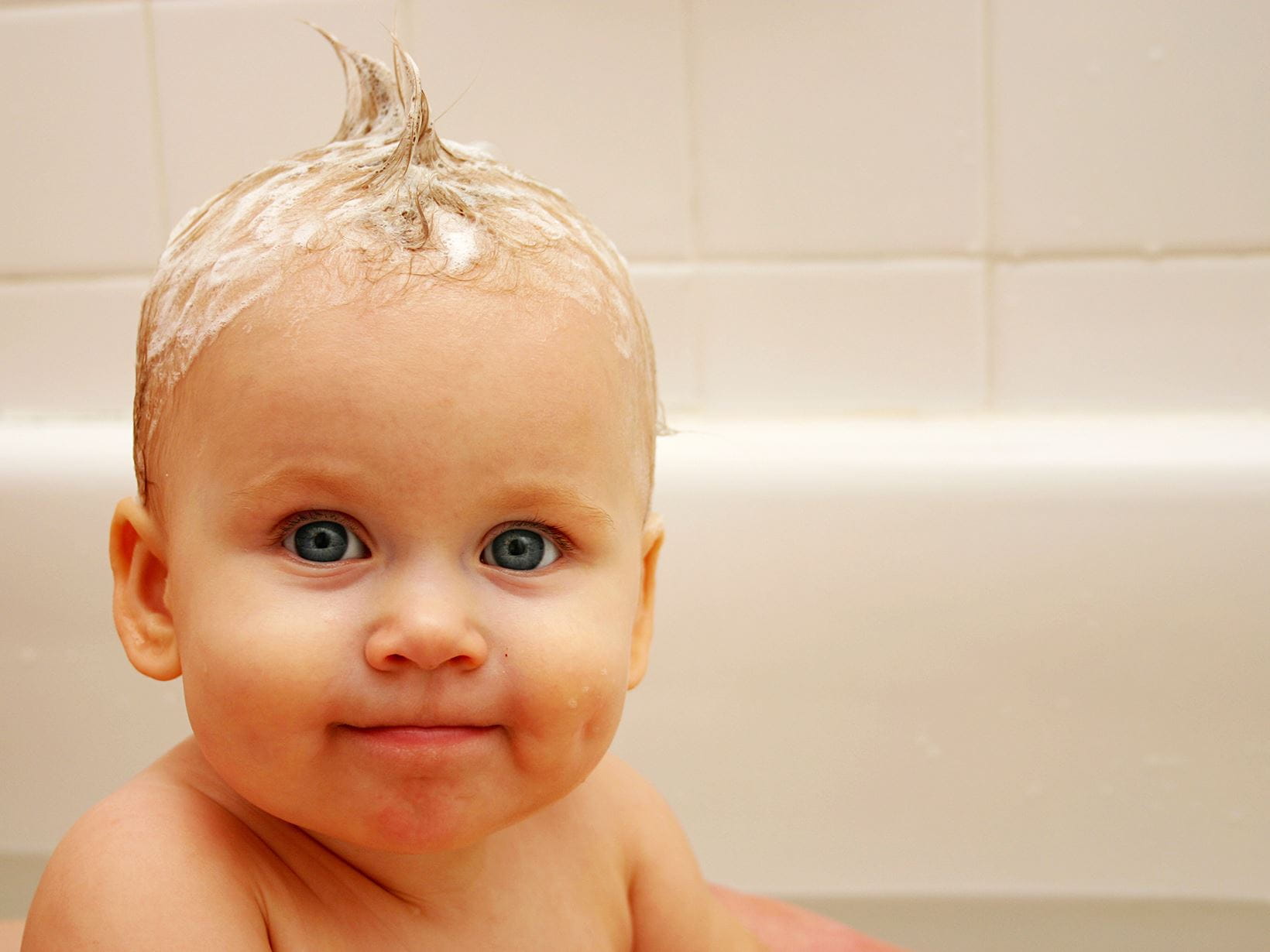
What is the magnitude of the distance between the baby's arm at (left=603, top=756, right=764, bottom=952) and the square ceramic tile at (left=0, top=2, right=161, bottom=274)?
835mm

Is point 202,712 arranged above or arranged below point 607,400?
below

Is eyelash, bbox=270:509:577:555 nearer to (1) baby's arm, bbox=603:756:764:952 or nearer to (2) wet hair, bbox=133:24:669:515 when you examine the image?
(2) wet hair, bbox=133:24:669:515

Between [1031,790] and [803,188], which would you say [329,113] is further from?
[1031,790]

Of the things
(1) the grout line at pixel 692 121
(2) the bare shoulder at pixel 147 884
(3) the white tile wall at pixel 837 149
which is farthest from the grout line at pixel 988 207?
(2) the bare shoulder at pixel 147 884

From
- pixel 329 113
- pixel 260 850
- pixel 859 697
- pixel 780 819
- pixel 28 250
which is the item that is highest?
pixel 329 113

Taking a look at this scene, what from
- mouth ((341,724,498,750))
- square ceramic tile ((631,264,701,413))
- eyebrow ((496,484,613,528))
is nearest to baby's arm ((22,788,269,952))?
mouth ((341,724,498,750))

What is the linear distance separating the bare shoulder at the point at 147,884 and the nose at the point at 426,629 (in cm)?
14

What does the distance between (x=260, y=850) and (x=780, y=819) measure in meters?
0.59

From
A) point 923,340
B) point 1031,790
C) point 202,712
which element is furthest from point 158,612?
point 923,340

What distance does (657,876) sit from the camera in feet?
2.83

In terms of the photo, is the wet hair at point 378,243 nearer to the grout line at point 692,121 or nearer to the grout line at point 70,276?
the grout line at point 692,121

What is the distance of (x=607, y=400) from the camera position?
0.68 meters

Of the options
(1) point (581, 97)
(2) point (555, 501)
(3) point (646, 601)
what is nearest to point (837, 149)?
(1) point (581, 97)

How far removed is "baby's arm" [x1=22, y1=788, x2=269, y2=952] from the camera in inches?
24.1
